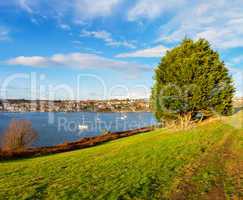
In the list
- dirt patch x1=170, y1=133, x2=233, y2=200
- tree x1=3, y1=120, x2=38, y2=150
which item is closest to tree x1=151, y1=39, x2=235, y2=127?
dirt patch x1=170, y1=133, x2=233, y2=200

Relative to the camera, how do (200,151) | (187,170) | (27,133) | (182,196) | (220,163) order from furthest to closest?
1. (27,133)
2. (200,151)
3. (220,163)
4. (187,170)
5. (182,196)

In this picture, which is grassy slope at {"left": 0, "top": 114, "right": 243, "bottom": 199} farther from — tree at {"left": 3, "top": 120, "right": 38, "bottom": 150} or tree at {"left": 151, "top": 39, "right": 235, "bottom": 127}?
tree at {"left": 3, "top": 120, "right": 38, "bottom": 150}

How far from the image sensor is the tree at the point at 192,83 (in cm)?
2822

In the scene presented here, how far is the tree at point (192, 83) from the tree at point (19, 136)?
28.9 meters

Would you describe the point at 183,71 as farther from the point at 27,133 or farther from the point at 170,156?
the point at 27,133

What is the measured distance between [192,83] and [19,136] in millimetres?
35353

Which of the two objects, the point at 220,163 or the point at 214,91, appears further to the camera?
the point at 214,91

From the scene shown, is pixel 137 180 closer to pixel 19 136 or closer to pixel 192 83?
pixel 192 83

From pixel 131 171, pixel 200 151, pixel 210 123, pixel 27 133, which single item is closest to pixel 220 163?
pixel 200 151

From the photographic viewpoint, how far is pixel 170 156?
53.6ft

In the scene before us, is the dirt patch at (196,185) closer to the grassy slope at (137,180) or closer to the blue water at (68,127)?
the grassy slope at (137,180)

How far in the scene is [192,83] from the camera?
28.4 m

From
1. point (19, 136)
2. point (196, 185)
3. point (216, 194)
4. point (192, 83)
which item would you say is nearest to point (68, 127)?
point (19, 136)

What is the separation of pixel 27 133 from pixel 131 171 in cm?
3887
